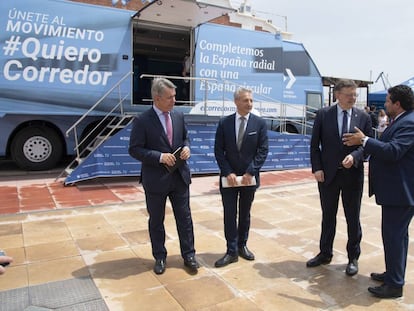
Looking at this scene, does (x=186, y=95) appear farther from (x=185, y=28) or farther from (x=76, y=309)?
(x=76, y=309)

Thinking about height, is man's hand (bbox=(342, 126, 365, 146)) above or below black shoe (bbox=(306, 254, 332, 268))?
above

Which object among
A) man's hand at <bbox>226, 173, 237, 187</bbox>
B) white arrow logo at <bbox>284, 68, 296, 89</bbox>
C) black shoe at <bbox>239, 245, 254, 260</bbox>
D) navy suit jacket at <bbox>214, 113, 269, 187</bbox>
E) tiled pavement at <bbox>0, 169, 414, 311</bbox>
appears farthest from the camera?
white arrow logo at <bbox>284, 68, 296, 89</bbox>

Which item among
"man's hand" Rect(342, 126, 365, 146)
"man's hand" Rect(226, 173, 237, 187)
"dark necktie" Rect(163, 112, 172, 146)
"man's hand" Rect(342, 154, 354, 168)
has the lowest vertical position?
"man's hand" Rect(226, 173, 237, 187)

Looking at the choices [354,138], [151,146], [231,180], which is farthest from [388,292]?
[151,146]

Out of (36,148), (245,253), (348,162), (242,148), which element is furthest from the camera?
(36,148)

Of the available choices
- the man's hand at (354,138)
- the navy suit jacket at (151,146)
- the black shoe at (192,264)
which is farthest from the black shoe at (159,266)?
the man's hand at (354,138)

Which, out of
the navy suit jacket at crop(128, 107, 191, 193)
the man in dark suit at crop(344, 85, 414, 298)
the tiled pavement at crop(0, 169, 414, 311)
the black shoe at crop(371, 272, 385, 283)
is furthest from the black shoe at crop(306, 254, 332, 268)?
the navy suit jacket at crop(128, 107, 191, 193)

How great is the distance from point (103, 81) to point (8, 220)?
395 centimetres

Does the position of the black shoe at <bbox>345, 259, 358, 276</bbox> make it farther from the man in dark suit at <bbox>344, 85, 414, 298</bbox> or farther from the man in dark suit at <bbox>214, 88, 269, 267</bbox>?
the man in dark suit at <bbox>214, 88, 269, 267</bbox>

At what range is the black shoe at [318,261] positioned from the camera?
12.1 feet

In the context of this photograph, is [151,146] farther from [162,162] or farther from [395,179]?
[395,179]

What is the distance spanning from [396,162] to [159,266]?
2.17m

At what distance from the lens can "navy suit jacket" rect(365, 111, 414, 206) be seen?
2898mm

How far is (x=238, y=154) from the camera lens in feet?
12.1
